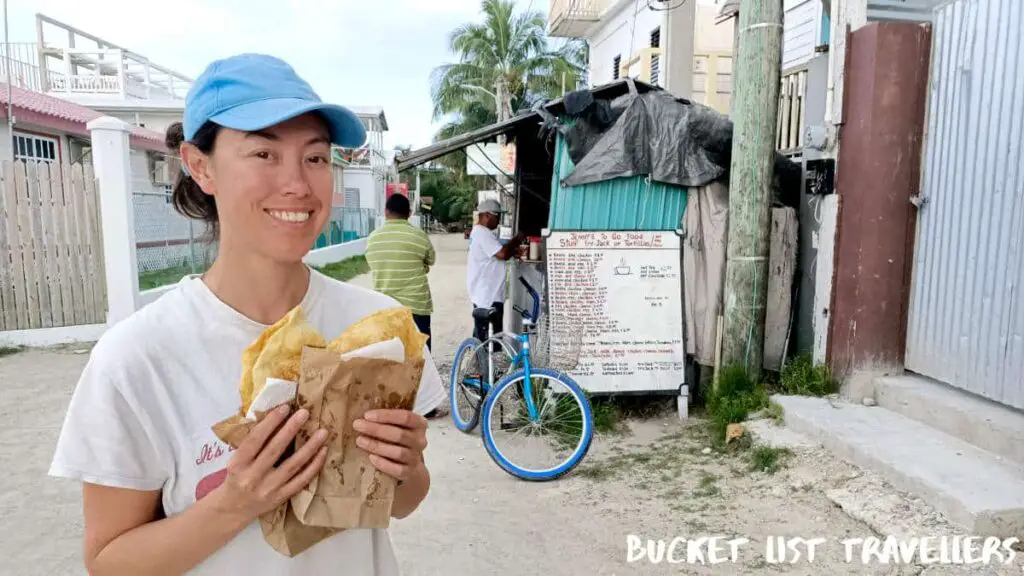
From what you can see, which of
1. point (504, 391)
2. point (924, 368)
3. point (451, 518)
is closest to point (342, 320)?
point (451, 518)

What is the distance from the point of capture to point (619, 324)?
18.6ft

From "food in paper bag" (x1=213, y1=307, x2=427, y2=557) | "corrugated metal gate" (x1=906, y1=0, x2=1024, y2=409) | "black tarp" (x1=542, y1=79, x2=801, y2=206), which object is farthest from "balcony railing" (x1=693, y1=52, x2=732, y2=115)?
"food in paper bag" (x1=213, y1=307, x2=427, y2=557)

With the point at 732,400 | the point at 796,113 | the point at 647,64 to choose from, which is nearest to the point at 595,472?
the point at 732,400

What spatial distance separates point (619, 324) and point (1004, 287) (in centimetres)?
267

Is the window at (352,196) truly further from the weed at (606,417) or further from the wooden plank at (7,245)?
the weed at (606,417)

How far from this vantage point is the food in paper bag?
3.15 feet

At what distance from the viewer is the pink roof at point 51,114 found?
35.8 ft

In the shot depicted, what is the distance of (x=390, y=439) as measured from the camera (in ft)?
3.35

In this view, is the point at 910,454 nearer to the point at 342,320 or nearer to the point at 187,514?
the point at 342,320

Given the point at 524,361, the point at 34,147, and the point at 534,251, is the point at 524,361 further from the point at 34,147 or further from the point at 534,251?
the point at 34,147

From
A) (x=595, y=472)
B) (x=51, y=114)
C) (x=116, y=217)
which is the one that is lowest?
(x=595, y=472)

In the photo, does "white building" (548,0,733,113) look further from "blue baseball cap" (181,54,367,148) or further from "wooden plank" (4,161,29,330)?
"wooden plank" (4,161,29,330)

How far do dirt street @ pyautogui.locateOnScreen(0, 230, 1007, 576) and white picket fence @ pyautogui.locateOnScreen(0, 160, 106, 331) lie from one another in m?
3.21

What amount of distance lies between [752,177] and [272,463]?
4932mm
